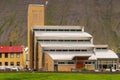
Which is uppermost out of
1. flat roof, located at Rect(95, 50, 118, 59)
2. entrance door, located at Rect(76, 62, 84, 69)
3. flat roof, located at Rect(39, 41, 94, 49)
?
flat roof, located at Rect(39, 41, 94, 49)

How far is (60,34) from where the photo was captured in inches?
4756

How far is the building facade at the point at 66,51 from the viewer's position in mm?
106562

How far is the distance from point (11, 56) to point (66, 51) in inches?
697

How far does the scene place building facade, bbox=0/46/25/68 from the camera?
395ft

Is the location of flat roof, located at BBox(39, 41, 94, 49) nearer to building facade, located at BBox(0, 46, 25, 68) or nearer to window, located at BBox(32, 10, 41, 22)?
building facade, located at BBox(0, 46, 25, 68)

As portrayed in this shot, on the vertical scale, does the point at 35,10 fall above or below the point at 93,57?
above

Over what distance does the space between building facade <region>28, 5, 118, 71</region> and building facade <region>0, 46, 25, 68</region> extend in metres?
3.91

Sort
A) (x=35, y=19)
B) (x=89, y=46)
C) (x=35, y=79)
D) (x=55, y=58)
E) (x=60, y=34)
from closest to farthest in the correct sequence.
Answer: (x=35, y=79) < (x=55, y=58) < (x=89, y=46) < (x=60, y=34) < (x=35, y=19)

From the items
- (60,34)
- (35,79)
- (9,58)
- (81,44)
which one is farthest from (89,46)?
(35,79)

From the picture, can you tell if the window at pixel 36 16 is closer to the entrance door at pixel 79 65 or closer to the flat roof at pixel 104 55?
the flat roof at pixel 104 55

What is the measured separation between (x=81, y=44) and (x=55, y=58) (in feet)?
36.7

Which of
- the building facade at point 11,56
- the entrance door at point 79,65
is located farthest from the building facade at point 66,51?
the building facade at point 11,56

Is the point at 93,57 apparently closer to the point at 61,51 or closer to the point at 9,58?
the point at 61,51

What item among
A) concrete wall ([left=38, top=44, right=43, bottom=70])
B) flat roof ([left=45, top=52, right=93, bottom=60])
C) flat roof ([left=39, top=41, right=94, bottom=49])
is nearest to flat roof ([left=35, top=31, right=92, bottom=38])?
flat roof ([left=39, top=41, right=94, bottom=49])
